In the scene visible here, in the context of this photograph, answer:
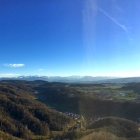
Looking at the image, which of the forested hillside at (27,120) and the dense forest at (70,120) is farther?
the forested hillside at (27,120)

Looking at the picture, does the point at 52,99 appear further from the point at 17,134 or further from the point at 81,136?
the point at 81,136

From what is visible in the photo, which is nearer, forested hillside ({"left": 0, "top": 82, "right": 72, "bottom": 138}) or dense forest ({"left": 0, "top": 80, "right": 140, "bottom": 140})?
dense forest ({"left": 0, "top": 80, "right": 140, "bottom": 140})

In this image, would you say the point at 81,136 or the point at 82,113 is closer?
the point at 81,136

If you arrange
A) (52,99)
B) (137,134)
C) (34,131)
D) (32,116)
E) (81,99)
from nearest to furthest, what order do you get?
(137,134) → (34,131) → (32,116) → (81,99) → (52,99)

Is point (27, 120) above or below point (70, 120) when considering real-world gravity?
above

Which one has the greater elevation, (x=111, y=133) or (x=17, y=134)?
(x=111, y=133)

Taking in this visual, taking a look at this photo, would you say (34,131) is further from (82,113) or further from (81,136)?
(82,113)

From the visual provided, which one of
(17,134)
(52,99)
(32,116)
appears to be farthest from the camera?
(52,99)

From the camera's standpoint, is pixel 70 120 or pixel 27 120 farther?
pixel 70 120

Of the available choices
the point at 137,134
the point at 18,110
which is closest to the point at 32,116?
the point at 18,110

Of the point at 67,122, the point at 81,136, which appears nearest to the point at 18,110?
the point at 67,122
